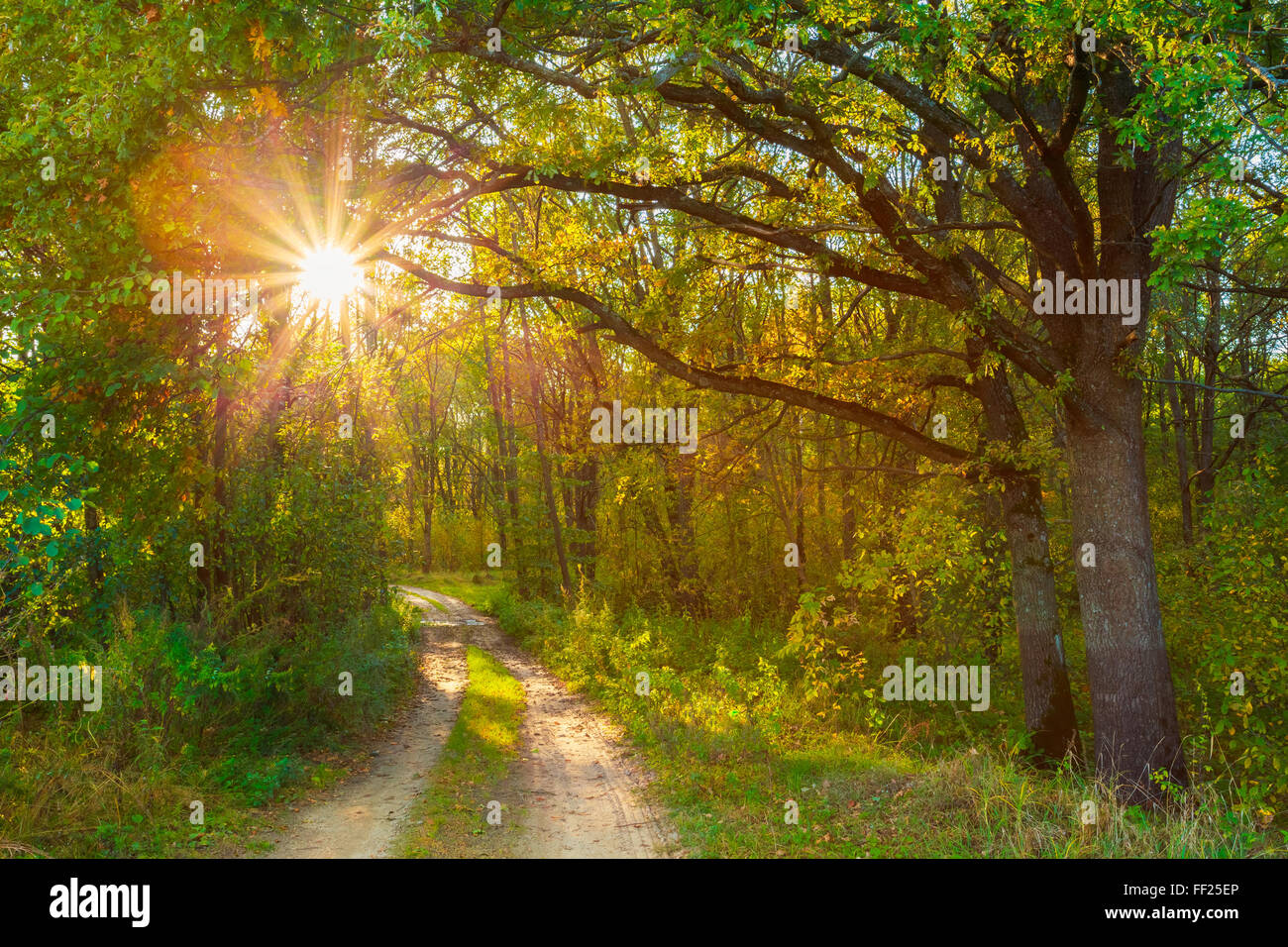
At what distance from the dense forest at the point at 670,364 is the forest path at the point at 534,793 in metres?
0.44

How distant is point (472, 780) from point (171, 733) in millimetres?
3469

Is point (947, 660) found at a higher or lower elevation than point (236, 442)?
lower

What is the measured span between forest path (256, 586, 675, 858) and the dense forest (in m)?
0.44

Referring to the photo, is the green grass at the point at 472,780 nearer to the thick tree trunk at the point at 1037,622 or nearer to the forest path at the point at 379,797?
the forest path at the point at 379,797

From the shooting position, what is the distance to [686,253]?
1190 cm

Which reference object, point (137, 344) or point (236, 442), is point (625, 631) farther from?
point (137, 344)

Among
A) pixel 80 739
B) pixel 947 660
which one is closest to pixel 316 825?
pixel 80 739

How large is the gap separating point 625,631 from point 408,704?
6090 millimetres

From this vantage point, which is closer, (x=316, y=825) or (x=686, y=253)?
(x=316, y=825)

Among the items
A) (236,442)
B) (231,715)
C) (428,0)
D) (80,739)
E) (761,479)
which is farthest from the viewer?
(761,479)

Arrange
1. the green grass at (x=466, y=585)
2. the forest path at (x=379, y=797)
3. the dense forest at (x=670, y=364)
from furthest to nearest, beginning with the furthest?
the green grass at (x=466, y=585), the forest path at (x=379, y=797), the dense forest at (x=670, y=364)

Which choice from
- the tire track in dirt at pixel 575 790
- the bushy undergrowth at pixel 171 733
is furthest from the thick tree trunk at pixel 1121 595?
the bushy undergrowth at pixel 171 733

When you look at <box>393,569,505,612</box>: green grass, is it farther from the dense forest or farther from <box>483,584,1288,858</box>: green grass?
<box>483,584,1288,858</box>: green grass

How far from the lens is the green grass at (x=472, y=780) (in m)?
7.31
